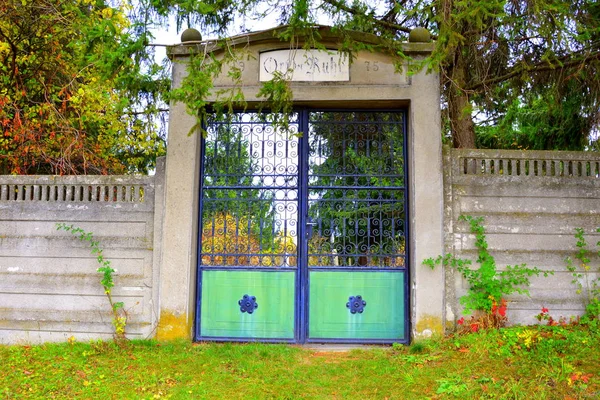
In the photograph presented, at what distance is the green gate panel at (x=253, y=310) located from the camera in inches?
221

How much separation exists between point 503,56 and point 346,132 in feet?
9.10

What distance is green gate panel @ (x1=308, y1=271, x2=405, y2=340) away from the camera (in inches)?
219

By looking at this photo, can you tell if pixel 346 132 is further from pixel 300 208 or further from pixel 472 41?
pixel 472 41

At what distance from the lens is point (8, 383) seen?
4418 mm

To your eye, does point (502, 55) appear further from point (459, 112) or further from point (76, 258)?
point (76, 258)

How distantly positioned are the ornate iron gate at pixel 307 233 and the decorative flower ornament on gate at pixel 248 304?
11 millimetres

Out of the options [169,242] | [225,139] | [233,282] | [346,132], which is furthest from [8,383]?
[346,132]

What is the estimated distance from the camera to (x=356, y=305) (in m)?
5.60

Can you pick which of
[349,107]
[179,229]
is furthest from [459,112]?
[179,229]

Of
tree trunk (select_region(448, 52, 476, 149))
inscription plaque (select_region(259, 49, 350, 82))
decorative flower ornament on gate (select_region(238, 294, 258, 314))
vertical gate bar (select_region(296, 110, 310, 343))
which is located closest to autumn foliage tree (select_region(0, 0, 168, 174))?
inscription plaque (select_region(259, 49, 350, 82))

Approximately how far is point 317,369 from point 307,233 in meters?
1.54

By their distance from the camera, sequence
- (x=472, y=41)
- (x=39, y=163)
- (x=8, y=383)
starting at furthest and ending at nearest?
1. (x=39, y=163)
2. (x=472, y=41)
3. (x=8, y=383)

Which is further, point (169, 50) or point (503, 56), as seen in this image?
point (503, 56)

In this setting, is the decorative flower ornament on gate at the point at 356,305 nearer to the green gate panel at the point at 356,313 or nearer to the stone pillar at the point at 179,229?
the green gate panel at the point at 356,313
